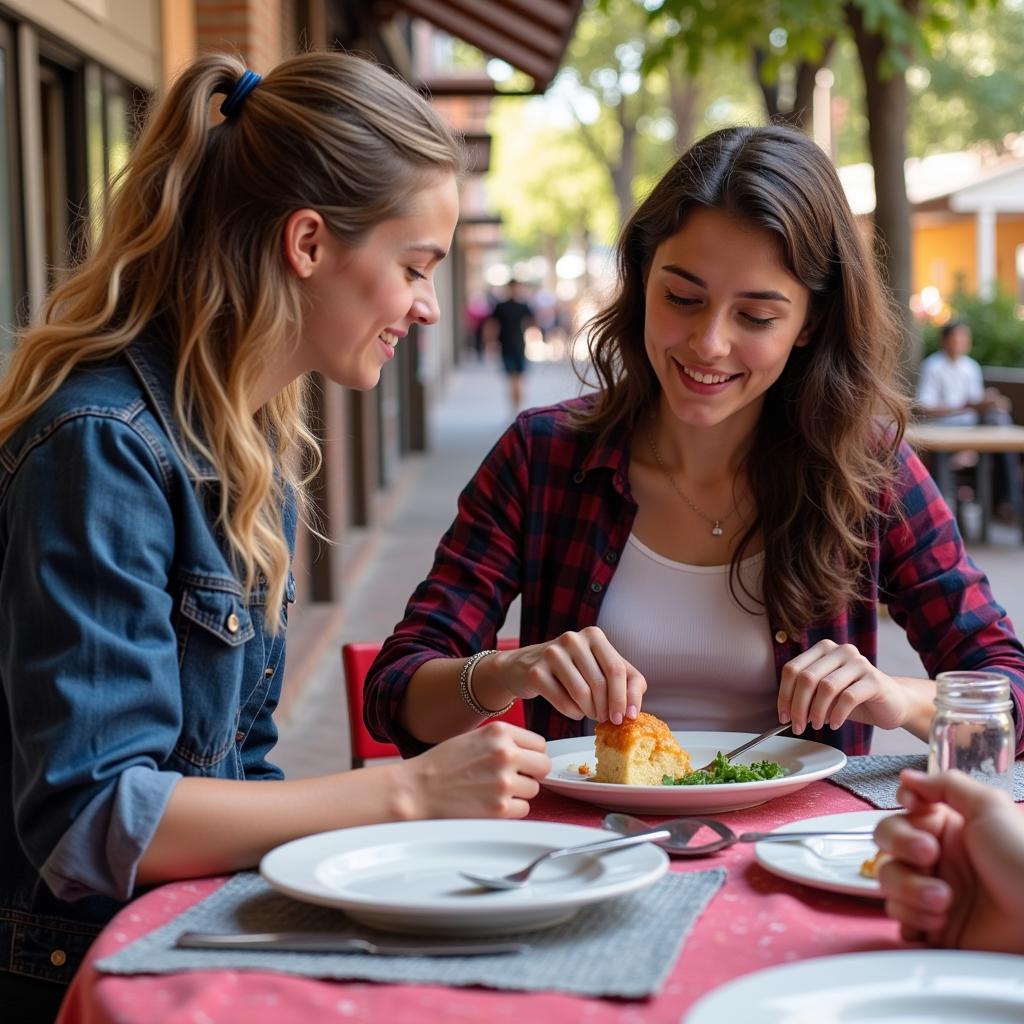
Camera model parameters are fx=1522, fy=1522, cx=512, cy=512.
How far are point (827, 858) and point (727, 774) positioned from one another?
342 mm

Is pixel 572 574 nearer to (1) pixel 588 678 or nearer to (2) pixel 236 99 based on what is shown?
(1) pixel 588 678

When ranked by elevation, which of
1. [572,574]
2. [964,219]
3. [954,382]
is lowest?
[572,574]

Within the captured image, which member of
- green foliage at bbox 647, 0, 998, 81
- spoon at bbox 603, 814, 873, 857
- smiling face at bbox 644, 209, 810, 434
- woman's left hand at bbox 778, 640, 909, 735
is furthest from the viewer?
green foliage at bbox 647, 0, 998, 81

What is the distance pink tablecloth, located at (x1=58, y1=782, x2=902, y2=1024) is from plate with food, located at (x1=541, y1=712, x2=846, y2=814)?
9.7 inches

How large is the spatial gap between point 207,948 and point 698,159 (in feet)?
6.00

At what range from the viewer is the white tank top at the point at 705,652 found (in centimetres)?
276

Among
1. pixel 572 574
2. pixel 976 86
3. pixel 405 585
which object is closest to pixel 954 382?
pixel 405 585

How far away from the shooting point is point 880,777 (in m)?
2.28

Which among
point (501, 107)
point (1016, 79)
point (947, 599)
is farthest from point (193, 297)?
point (501, 107)

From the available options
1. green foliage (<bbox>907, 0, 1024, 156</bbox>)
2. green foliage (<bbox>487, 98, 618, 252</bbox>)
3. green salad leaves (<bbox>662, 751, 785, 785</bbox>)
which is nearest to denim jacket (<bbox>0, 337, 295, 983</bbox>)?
green salad leaves (<bbox>662, 751, 785, 785</bbox>)

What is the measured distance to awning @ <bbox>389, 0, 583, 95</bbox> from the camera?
10.6m

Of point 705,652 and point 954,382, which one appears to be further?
point 954,382

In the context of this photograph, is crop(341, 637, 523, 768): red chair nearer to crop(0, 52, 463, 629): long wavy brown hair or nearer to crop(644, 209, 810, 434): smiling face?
crop(644, 209, 810, 434): smiling face

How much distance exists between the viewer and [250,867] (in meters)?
1.79
